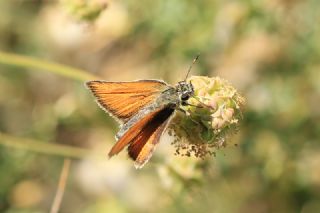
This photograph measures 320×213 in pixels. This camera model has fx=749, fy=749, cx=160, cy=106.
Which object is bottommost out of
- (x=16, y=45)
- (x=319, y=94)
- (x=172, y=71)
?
(x=16, y=45)

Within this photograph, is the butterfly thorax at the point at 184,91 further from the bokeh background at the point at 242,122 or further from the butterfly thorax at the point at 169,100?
the bokeh background at the point at 242,122

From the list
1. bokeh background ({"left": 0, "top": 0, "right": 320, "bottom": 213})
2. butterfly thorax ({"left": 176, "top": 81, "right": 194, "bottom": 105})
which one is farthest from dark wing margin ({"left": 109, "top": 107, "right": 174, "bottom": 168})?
bokeh background ({"left": 0, "top": 0, "right": 320, "bottom": 213})

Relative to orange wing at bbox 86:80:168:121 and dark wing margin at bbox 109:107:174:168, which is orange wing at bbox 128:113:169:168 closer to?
dark wing margin at bbox 109:107:174:168

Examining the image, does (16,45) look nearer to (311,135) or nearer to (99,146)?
(99,146)

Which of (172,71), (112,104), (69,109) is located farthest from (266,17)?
(112,104)

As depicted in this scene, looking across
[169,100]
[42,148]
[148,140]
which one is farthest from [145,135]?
[42,148]

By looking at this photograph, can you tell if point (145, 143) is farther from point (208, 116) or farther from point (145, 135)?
point (208, 116)
